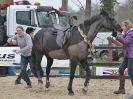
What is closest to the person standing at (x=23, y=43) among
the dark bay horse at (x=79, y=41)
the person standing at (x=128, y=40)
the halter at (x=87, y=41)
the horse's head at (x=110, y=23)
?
the dark bay horse at (x=79, y=41)

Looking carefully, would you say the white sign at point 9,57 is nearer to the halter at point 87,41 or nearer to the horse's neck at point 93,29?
the halter at point 87,41

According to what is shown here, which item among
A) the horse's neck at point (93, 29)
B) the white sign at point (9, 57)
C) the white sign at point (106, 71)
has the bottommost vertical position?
the white sign at point (106, 71)

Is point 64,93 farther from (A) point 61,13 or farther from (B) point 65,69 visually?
(A) point 61,13

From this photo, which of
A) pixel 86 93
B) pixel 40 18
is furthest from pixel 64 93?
pixel 40 18

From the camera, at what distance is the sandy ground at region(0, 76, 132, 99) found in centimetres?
1077

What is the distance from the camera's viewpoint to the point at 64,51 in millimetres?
11219

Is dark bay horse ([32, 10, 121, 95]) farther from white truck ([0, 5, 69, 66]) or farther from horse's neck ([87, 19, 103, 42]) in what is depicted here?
white truck ([0, 5, 69, 66])

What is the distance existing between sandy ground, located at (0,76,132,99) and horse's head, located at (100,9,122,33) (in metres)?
1.56

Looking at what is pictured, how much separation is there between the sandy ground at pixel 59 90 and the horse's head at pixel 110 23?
156 centimetres

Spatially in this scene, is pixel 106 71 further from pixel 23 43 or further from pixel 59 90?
pixel 23 43

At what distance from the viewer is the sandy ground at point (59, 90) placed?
10.8 meters

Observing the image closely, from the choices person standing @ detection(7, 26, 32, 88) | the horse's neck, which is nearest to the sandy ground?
person standing @ detection(7, 26, 32, 88)

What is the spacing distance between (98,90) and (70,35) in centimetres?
195

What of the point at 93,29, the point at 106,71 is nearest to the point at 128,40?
the point at 93,29
